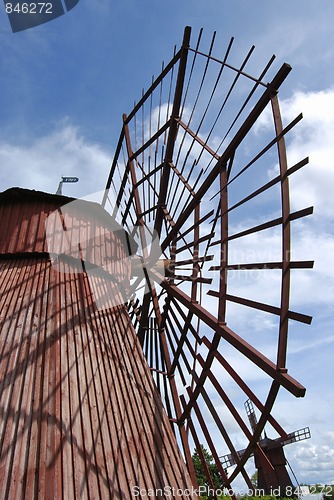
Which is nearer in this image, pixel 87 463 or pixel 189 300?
pixel 87 463

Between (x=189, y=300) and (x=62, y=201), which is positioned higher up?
(x=62, y=201)

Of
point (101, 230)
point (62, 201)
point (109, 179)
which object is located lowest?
point (101, 230)

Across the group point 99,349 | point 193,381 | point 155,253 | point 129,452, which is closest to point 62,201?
point 155,253

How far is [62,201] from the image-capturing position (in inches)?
345

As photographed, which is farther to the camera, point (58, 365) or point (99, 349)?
point (99, 349)

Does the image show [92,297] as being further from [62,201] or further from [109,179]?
[109,179]

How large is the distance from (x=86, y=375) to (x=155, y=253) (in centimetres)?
382

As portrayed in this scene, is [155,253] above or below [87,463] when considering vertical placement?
above

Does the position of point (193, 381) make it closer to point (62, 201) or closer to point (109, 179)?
point (62, 201)

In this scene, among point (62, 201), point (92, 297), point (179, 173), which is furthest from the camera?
point (62, 201)

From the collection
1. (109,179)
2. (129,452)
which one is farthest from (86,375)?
(109,179)

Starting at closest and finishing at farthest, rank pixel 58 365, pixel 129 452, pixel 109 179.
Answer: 1. pixel 129 452
2. pixel 58 365
3. pixel 109 179

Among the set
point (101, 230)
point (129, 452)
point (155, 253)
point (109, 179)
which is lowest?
point (129, 452)

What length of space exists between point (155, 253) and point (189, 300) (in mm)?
2348
